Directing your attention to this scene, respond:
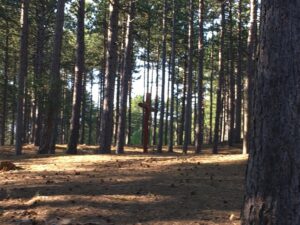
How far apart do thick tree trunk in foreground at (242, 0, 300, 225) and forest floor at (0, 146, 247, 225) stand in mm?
2439

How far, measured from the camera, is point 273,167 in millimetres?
4285

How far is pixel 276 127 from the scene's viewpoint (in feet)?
14.2

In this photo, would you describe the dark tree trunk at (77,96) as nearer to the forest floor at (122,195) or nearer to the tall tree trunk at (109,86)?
the tall tree trunk at (109,86)

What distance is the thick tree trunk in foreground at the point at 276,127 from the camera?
166 inches

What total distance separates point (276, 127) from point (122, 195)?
15.3ft

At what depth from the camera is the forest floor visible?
681cm

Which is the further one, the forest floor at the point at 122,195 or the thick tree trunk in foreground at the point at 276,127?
the forest floor at the point at 122,195

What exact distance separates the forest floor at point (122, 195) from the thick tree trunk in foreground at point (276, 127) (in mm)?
2439

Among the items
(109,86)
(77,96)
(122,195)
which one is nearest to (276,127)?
(122,195)

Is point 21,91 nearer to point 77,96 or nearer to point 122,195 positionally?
point 77,96

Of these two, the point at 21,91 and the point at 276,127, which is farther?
the point at 21,91

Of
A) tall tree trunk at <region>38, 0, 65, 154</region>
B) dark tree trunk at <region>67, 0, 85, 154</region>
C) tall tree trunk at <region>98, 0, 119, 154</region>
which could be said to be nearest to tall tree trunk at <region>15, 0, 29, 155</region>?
tall tree trunk at <region>38, 0, 65, 154</region>

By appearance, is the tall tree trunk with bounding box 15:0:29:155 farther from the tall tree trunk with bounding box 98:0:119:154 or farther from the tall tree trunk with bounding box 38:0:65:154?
the tall tree trunk with bounding box 98:0:119:154

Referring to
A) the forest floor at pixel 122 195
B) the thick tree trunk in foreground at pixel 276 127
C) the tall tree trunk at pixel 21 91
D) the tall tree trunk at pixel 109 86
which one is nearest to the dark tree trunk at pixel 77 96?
the tall tree trunk at pixel 109 86
